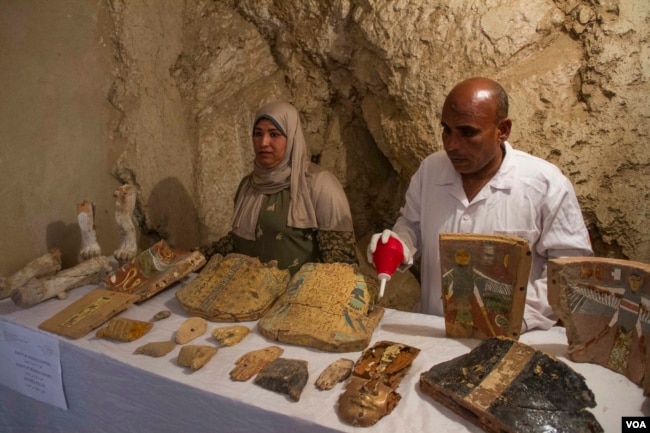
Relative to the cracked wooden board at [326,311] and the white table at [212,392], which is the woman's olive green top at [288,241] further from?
the white table at [212,392]

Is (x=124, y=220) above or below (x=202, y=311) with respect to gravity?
above

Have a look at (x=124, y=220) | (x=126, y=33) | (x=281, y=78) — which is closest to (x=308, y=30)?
(x=281, y=78)

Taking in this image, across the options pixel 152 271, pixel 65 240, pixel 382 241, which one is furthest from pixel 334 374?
pixel 65 240

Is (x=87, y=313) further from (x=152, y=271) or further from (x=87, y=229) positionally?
(x=87, y=229)

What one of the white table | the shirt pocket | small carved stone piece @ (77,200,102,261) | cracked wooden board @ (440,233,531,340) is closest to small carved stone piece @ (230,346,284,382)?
the white table

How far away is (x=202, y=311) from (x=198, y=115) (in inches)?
79.3

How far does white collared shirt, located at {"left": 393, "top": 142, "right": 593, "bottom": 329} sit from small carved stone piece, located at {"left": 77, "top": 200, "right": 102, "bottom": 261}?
69.5 inches

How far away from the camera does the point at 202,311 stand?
7.41 feet

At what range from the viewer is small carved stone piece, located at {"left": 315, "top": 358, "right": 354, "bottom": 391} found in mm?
1676

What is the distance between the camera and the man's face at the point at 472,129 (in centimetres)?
207

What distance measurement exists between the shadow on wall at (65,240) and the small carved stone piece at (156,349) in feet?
4.49

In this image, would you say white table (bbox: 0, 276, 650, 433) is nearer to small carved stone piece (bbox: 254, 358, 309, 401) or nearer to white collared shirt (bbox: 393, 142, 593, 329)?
small carved stone piece (bbox: 254, 358, 309, 401)

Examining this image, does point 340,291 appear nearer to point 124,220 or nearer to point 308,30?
point 124,220

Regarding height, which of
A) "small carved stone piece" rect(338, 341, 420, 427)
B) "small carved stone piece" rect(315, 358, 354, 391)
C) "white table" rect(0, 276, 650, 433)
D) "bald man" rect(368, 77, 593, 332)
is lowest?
"white table" rect(0, 276, 650, 433)
